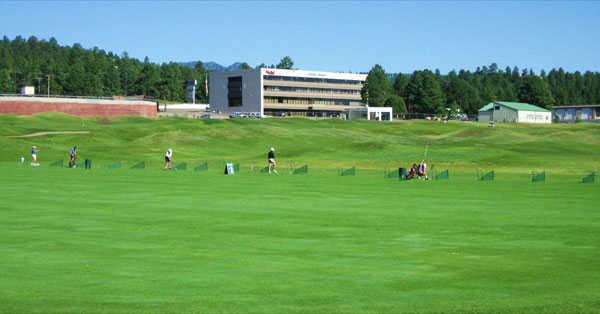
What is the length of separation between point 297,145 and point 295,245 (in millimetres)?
96035

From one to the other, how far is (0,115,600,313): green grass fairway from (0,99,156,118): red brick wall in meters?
114

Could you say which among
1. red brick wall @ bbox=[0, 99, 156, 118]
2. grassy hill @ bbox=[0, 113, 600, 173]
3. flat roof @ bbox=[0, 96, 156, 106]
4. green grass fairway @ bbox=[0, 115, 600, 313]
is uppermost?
flat roof @ bbox=[0, 96, 156, 106]

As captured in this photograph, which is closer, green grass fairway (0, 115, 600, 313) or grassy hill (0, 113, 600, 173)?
green grass fairway (0, 115, 600, 313)

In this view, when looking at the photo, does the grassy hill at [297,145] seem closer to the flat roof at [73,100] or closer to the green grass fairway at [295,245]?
the flat roof at [73,100]

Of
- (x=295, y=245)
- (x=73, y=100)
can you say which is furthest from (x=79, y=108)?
(x=295, y=245)

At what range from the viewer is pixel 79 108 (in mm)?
178250

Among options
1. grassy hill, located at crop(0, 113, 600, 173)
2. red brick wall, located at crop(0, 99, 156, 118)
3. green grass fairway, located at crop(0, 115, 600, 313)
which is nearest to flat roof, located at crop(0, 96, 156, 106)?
red brick wall, located at crop(0, 99, 156, 118)

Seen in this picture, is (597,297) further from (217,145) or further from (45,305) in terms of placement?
(217,145)

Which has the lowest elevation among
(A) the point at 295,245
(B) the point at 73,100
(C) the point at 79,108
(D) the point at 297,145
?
(A) the point at 295,245

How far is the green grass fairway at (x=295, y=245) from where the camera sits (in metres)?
17.1

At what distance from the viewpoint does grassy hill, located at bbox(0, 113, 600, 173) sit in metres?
87.4

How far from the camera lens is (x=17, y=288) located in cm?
1781

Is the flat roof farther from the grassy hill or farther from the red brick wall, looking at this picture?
the grassy hill

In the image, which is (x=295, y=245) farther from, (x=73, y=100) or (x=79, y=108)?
(x=79, y=108)
